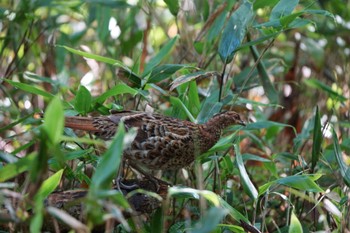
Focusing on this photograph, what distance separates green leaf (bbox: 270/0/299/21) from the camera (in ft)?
8.90

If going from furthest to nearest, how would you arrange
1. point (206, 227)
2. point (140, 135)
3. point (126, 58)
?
point (126, 58)
point (140, 135)
point (206, 227)

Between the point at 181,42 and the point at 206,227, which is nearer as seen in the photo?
the point at 206,227

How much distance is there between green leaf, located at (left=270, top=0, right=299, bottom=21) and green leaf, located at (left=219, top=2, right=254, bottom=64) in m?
0.10

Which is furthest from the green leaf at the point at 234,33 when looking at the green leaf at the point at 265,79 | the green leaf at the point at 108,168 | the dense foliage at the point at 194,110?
the green leaf at the point at 108,168

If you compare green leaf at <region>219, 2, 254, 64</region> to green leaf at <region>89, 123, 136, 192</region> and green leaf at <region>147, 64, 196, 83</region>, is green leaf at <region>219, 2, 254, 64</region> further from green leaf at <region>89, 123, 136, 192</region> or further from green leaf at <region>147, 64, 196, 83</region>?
green leaf at <region>89, 123, 136, 192</region>

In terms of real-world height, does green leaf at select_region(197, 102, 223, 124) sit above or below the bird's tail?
below

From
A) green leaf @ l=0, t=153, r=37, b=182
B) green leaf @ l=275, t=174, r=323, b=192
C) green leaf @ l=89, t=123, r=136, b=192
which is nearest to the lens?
green leaf @ l=89, t=123, r=136, b=192

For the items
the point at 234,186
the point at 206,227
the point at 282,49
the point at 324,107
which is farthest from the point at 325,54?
the point at 206,227

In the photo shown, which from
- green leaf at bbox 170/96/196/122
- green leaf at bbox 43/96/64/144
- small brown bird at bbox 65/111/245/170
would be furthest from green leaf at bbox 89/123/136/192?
green leaf at bbox 170/96/196/122

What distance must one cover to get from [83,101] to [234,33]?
0.66 metres

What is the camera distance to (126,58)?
4.07m

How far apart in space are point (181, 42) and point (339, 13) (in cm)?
134

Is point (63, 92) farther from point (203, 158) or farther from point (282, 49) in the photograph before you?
point (282, 49)

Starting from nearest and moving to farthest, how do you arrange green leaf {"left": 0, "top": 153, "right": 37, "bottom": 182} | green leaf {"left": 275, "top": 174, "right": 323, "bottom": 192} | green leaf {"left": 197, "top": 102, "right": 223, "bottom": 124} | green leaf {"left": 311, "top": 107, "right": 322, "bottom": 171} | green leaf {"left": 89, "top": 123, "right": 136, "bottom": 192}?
green leaf {"left": 89, "top": 123, "right": 136, "bottom": 192}, green leaf {"left": 0, "top": 153, "right": 37, "bottom": 182}, green leaf {"left": 275, "top": 174, "right": 323, "bottom": 192}, green leaf {"left": 311, "top": 107, "right": 322, "bottom": 171}, green leaf {"left": 197, "top": 102, "right": 223, "bottom": 124}
